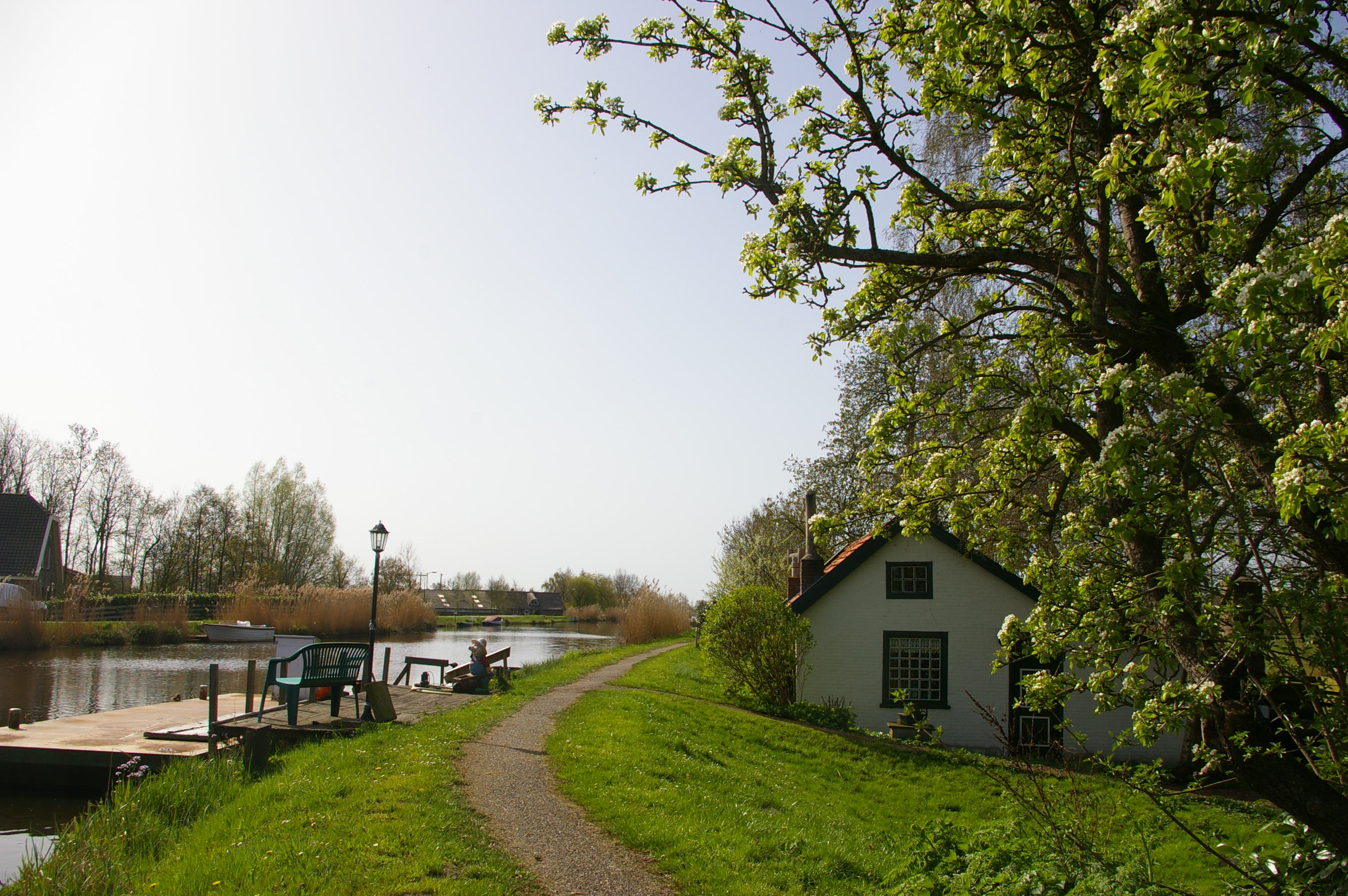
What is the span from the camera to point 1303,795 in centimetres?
454

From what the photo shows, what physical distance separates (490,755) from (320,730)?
9.52 ft

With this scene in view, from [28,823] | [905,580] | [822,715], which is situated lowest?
[28,823]

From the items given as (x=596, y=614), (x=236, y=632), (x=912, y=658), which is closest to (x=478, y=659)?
(x=912, y=658)

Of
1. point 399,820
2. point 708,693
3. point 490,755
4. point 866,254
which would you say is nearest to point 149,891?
point 399,820

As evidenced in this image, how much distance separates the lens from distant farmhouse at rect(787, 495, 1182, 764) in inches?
671

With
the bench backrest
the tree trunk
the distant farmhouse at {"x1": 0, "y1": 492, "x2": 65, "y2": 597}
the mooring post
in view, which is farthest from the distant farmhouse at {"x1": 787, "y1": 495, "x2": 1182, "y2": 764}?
the distant farmhouse at {"x1": 0, "y1": 492, "x2": 65, "y2": 597}

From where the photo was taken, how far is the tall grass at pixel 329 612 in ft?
113

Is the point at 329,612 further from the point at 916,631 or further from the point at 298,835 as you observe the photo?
the point at 298,835

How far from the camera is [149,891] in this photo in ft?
19.5

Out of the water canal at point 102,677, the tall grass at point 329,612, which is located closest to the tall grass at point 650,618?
the water canal at point 102,677

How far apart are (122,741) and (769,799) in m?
9.85

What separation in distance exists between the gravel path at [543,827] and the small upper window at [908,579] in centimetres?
889

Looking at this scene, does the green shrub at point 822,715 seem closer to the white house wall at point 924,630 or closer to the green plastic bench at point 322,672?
the white house wall at point 924,630

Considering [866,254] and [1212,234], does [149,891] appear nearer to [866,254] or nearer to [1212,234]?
[866,254]
